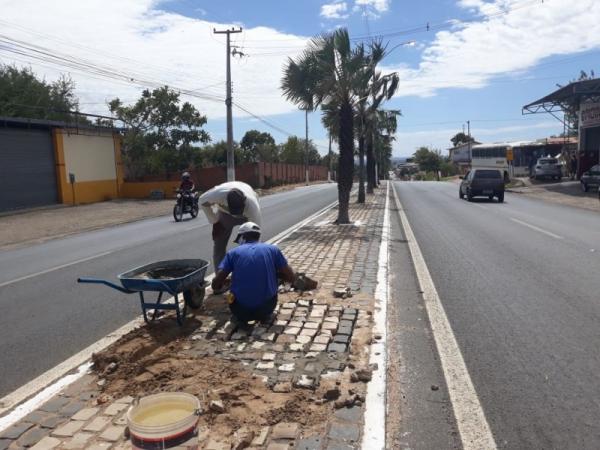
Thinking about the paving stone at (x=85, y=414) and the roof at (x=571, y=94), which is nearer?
the paving stone at (x=85, y=414)

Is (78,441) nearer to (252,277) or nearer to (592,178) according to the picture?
(252,277)

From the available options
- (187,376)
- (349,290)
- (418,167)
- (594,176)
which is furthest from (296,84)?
(418,167)

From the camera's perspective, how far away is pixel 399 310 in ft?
21.5

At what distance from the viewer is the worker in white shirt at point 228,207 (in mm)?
6930

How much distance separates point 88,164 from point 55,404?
1235 inches

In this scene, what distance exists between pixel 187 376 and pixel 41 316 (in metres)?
3.29

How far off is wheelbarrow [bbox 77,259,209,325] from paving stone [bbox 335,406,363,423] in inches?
87.3

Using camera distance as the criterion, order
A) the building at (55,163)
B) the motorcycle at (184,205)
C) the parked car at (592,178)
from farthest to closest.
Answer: the parked car at (592,178)
the building at (55,163)
the motorcycle at (184,205)

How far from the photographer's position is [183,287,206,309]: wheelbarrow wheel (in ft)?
20.1

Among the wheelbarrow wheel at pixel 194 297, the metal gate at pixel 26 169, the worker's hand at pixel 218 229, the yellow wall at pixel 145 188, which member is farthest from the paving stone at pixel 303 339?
the yellow wall at pixel 145 188

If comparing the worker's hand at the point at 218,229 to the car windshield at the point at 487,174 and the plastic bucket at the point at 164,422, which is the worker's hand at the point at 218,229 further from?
the car windshield at the point at 487,174

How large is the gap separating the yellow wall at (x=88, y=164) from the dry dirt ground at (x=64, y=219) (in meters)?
1.67

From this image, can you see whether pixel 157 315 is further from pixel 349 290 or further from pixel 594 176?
pixel 594 176

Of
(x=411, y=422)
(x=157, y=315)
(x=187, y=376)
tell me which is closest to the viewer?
(x=411, y=422)
